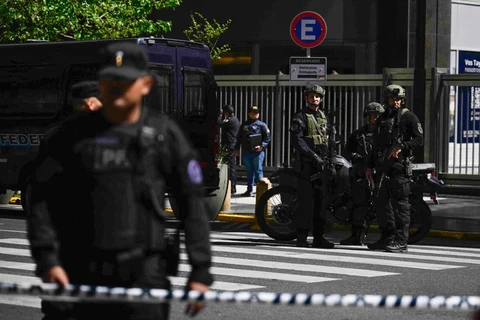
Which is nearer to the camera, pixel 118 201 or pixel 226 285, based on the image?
pixel 118 201

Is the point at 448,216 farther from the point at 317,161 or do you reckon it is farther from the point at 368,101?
→ the point at 368,101

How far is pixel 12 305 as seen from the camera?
941 centimetres

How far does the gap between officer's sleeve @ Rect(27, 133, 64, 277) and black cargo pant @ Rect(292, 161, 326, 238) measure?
9133 mm

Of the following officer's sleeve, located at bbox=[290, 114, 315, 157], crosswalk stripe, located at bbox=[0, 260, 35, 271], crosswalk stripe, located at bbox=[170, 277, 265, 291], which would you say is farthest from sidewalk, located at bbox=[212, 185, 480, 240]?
crosswalk stripe, located at bbox=[170, 277, 265, 291]

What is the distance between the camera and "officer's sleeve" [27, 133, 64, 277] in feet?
15.9

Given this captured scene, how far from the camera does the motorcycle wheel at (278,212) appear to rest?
14820 mm

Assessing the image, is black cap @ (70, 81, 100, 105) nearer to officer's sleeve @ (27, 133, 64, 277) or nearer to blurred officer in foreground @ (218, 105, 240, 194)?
officer's sleeve @ (27, 133, 64, 277)

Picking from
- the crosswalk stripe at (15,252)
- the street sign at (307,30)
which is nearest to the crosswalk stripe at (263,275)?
the crosswalk stripe at (15,252)

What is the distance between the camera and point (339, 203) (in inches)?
583

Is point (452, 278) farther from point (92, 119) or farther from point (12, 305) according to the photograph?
point (92, 119)

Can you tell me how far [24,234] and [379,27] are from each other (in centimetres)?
1328

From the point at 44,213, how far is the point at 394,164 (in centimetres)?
921

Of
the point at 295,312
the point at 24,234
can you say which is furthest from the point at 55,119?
the point at 295,312

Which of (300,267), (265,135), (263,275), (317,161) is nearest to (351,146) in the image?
(317,161)
